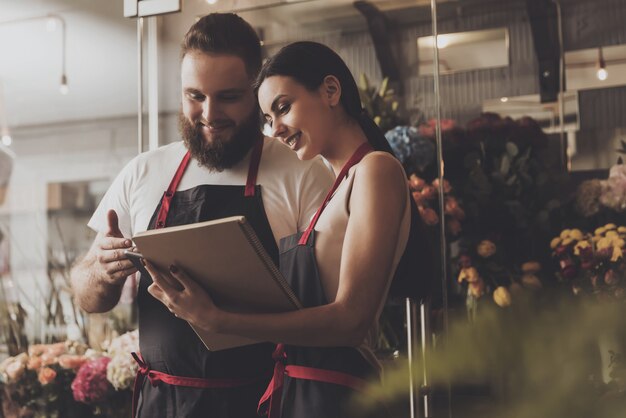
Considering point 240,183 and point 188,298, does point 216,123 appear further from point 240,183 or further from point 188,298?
point 188,298

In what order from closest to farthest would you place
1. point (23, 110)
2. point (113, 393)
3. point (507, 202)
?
1. point (507, 202)
2. point (113, 393)
3. point (23, 110)

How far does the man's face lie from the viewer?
5.90ft

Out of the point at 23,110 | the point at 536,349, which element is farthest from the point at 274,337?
the point at 23,110

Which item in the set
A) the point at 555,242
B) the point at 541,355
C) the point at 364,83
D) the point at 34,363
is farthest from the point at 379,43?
the point at 541,355

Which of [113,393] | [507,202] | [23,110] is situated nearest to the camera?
[507,202]

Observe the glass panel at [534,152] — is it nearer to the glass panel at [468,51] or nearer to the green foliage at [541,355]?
the glass panel at [468,51]

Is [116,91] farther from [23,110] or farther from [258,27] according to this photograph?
[258,27]

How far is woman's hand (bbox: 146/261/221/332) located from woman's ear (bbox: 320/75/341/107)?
1.46 feet

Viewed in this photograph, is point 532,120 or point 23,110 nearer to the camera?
point 532,120

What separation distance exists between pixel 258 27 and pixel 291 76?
4.54 ft

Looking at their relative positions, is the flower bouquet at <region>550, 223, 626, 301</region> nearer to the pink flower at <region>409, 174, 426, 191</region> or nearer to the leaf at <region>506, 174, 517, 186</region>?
the leaf at <region>506, 174, 517, 186</region>

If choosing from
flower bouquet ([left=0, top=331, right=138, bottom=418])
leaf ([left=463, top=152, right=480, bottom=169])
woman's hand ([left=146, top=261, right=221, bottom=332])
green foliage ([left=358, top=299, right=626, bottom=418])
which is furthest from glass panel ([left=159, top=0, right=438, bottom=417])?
green foliage ([left=358, top=299, right=626, bottom=418])

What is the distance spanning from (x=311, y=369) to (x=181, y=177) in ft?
2.21

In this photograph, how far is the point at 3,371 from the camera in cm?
305
